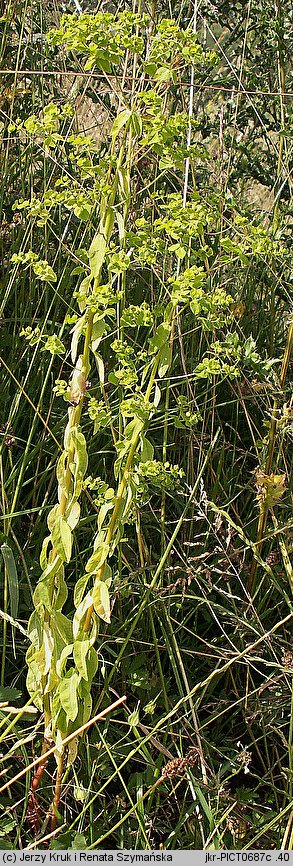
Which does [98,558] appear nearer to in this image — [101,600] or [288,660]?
[101,600]

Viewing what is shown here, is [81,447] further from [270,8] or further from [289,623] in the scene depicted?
[270,8]

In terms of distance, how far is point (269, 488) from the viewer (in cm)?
172

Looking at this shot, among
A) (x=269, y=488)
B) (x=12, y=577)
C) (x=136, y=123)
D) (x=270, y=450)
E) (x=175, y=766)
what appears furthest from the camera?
(x=270, y=450)

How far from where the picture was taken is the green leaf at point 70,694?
1.35 meters

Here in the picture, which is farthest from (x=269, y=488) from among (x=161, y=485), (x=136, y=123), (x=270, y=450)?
(x=136, y=123)

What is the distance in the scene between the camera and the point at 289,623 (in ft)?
6.37

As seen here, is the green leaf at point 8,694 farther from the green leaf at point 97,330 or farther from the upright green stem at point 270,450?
the green leaf at point 97,330

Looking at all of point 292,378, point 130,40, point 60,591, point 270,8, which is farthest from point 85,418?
point 270,8

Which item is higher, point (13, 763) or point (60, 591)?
point (60, 591)

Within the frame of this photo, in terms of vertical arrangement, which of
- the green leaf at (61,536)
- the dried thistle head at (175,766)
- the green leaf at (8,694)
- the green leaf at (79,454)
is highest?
the green leaf at (79,454)

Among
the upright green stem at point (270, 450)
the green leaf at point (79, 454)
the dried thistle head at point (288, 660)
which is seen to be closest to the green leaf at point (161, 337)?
the green leaf at point (79, 454)

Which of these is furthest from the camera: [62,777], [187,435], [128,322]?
[187,435]

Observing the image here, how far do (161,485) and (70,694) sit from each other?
1.19ft

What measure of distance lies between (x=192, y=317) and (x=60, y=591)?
0.97m
